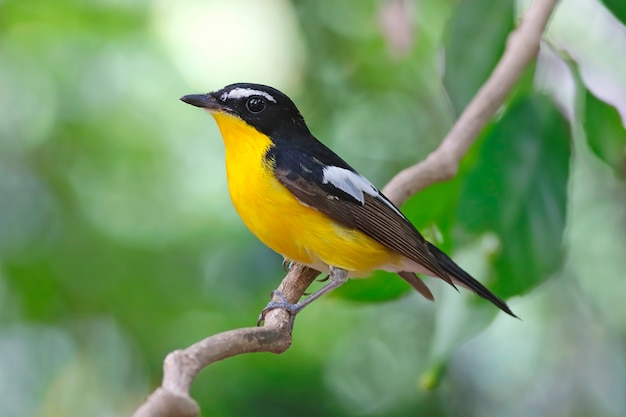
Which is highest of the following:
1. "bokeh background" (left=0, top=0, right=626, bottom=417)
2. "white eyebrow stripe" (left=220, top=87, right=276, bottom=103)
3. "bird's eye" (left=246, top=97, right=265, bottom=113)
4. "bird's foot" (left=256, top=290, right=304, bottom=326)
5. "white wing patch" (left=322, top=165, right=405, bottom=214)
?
"white eyebrow stripe" (left=220, top=87, right=276, bottom=103)

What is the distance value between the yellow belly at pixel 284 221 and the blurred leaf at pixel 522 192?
32cm

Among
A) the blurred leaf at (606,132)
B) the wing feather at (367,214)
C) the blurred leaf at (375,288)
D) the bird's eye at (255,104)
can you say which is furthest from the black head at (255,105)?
the blurred leaf at (606,132)

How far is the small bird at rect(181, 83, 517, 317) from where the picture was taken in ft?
9.07

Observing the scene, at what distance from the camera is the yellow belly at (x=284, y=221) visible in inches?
108

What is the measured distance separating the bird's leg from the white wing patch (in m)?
0.24

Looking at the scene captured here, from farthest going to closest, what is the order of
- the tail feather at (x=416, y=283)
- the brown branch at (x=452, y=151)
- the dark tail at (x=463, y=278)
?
1. the tail feather at (x=416, y=283)
2. the dark tail at (x=463, y=278)
3. the brown branch at (x=452, y=151)

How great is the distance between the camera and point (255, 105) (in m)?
2.91

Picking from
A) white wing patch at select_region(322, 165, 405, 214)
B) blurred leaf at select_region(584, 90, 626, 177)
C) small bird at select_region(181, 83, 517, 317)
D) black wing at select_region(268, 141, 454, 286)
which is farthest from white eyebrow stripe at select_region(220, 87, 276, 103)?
blurred leaf at select_region(584, 90, 626, 177)

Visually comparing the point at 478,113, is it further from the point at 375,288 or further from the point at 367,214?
the point at 375,288

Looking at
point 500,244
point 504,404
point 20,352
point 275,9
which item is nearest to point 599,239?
point 504,404

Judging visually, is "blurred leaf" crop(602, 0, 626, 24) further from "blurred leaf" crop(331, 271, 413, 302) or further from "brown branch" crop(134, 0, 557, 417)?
"blurred leaf" crop(331, 271, 413, 302)

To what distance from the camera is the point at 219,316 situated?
174 inches

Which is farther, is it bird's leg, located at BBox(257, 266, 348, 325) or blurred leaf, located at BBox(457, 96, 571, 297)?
blurred leaf, located at BBox(457, 96, 571, 297)

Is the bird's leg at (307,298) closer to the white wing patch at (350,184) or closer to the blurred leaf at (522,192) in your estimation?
the white wing patch at (350,184)
